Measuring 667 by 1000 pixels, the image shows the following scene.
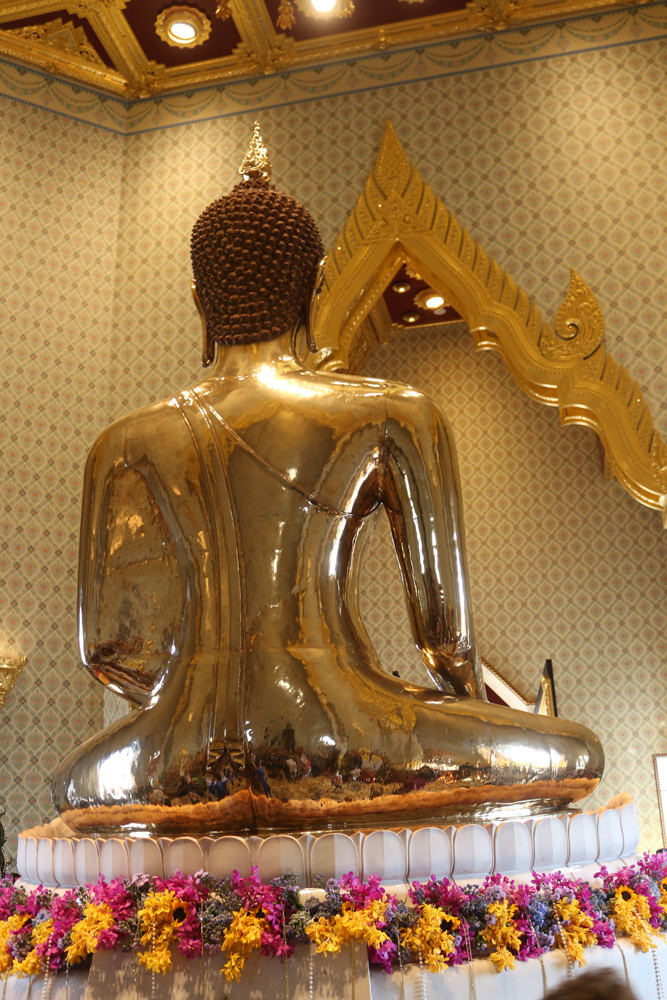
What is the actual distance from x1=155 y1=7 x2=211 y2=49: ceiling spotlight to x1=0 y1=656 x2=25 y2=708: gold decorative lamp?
353 centimetres

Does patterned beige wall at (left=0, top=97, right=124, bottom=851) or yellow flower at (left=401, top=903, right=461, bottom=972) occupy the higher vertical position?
patterned beige wall at (left=0, top=97, right=124, bottom=851)

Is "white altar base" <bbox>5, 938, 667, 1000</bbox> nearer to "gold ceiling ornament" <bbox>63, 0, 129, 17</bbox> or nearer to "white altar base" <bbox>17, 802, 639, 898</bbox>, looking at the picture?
"white altar base" <bbox>17, 802, 639, 898</bbox>

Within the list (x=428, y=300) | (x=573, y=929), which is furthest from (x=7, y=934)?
(x=428, y=300)

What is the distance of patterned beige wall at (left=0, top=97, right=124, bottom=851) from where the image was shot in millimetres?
4246

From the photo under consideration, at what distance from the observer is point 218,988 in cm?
139

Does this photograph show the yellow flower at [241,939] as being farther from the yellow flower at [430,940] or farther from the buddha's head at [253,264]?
the buddha's head at [253,264]

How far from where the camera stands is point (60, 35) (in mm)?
5012

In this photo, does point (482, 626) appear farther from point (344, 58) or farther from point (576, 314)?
point (344, 58)

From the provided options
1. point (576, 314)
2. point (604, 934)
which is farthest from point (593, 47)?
point (604, 934)

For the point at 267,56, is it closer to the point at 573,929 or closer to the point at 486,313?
the point at 486,313

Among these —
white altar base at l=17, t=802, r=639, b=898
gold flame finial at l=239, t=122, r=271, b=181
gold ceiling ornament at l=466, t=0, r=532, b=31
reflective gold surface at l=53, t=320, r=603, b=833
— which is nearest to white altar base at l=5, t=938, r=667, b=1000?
white altar base at l=17, t=802, r=639, b=898

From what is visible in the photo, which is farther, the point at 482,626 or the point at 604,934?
the point at 482,626

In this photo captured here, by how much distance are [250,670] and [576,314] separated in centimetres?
307

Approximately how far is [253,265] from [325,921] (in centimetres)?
148
